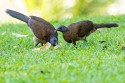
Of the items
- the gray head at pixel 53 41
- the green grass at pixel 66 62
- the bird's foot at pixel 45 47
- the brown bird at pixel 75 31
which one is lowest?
the green grass at pixel 66 62

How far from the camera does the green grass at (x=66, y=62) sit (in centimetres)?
539

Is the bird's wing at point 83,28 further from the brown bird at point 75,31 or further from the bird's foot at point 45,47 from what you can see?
the bird's foot at point 45,47

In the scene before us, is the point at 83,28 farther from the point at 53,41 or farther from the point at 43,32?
the point at 43,32

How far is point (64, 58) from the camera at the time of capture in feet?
22.5

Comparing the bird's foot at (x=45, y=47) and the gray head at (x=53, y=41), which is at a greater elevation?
the gray head at (x=53, y=41)

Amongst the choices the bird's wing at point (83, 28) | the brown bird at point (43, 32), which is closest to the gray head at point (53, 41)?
the brown bird at point (43, 32)

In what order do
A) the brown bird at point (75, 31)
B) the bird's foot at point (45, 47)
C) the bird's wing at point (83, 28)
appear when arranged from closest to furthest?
the bird's foot at point (45, 47), the brown bird at point (75, 31), the bird's wing at point (83, 28)

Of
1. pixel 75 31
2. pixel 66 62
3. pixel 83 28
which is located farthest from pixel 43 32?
pixel 66 62

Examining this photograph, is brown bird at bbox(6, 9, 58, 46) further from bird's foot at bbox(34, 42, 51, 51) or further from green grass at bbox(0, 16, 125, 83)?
green grass at bbox(0, 16, 125, 83)

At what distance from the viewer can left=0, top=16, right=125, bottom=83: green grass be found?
5391 millimetres

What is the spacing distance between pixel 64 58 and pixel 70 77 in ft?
4.78

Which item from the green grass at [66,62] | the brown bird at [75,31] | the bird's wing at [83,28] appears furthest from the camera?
the bird's wing at [83,28]

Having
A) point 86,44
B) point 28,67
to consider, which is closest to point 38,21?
point 86,44

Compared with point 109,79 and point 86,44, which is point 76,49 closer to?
point 86,44
